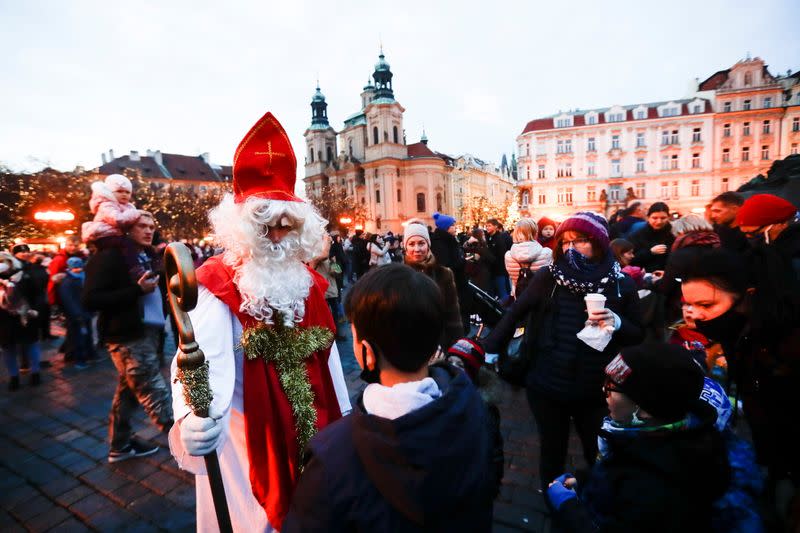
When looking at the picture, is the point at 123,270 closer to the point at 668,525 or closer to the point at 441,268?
the point at 441,268

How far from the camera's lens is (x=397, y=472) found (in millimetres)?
955

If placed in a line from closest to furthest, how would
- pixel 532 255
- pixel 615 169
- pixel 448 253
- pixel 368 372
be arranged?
1. pixel 368 372
2. pixel 532 255
3. pixel 448 253
4. pixel 615 169

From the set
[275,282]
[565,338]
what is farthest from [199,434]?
[565,338]

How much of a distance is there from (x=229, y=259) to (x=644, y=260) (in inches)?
186

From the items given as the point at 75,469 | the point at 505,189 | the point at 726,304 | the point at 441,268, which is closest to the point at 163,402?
the point at 75,469

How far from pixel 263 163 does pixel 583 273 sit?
196 centimetres

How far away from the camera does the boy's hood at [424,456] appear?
0.95m

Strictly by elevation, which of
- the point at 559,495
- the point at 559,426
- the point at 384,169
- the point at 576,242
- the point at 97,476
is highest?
the point at 384,169

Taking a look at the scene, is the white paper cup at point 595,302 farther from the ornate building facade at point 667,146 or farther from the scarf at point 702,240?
the ornate building facade at point 667,146

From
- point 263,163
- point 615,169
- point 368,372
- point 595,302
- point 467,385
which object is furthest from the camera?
point 615,169

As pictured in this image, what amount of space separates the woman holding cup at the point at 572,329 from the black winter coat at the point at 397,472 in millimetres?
1425

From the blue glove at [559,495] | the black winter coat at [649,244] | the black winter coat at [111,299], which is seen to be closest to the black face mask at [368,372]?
the blue glove at [559,495]

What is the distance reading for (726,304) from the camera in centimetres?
189

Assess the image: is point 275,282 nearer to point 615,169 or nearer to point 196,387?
point 196,387
